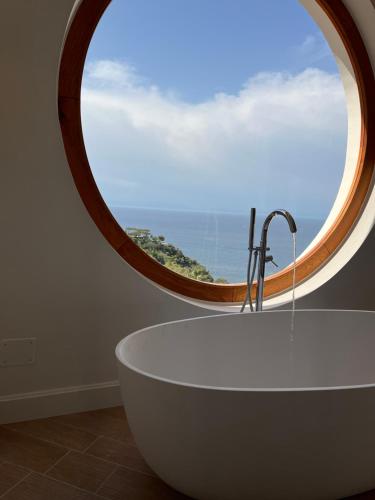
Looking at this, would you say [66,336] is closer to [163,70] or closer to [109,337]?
[109,337]

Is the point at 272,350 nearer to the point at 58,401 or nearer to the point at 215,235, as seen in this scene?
the point at 215,235

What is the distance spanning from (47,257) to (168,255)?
672 mm

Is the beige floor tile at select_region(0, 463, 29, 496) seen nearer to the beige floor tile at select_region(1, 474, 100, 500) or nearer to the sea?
the beige floor tile at select_region(1, 474, 100, 500)

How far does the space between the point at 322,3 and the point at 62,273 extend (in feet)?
6.58

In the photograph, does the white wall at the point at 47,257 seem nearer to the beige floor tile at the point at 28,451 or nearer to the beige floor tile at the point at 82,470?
the beige floor tile at the point at 28,451

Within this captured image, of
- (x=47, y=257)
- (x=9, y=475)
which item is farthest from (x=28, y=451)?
(x=47, y=257)

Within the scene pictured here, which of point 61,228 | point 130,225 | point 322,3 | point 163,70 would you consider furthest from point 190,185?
point 322,3

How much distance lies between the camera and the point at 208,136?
265 centimetres

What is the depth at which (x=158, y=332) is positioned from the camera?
1998 millimetres

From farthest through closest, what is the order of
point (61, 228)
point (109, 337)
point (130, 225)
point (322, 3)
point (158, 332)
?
point (322, 3), point (130, 225), point (109, 337), point (61, 228), point (158, 332)

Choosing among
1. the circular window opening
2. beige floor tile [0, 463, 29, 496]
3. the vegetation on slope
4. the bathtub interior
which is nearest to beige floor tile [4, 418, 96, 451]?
beige floor tile [0, 463, 29, 496]

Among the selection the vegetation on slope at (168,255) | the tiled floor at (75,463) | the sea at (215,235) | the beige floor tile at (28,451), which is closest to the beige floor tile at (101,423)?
the tiled floor at (75,463)

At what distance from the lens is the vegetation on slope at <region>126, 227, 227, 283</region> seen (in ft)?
8.28

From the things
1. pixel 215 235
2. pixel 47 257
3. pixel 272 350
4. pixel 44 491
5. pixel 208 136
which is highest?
pixel 208 136
